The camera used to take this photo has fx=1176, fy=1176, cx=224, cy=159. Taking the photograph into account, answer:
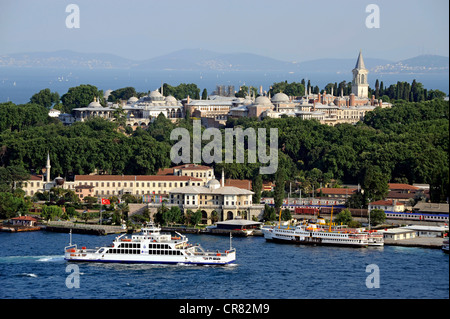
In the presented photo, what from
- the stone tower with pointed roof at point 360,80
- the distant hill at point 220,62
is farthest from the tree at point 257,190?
the distant hill at point 220,62

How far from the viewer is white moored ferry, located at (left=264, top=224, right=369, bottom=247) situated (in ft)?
140

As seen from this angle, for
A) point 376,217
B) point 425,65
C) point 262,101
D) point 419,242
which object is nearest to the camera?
point 419,242

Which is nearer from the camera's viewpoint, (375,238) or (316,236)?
(375,238)

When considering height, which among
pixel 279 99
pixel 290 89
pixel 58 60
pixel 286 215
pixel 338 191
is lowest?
pixel 286 215

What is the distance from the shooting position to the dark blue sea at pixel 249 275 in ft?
110

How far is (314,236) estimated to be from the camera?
43.4 m

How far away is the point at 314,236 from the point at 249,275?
25.3ft

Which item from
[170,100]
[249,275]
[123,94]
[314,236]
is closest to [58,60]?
[123,94]

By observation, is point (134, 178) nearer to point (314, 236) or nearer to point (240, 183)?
point (240, 183)

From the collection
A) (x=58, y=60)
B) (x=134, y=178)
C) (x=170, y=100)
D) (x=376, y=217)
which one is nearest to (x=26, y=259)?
(x=376, y=217)

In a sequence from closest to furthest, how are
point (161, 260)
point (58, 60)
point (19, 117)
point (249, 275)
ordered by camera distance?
1. point (249, 275)
2. point (161, 260)
3. point (19, 117)
4. point (58, 60)

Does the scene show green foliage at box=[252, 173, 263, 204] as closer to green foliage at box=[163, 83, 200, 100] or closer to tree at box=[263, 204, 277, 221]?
tree at box=[263, 204, 277, 221]

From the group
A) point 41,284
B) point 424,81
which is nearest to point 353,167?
point 41,284

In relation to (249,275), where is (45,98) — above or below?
above
